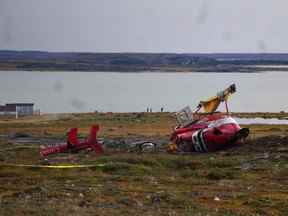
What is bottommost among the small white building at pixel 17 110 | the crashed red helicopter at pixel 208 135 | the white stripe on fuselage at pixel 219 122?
the small white building at pixel 17 110

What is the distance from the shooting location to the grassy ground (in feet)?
56.5

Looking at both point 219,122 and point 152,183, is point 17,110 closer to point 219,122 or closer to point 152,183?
point 219,122

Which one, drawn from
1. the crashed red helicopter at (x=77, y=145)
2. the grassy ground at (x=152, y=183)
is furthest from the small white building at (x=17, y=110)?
the crashed red helicopter at (x=77, y=145)

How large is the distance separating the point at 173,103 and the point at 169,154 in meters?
86.3

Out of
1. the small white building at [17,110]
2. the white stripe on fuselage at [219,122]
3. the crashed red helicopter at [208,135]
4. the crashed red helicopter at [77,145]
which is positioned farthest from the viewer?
the small white building at [17,110]

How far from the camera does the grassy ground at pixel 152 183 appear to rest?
17234mm

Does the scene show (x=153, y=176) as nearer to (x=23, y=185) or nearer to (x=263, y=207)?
(x=23, y=185)

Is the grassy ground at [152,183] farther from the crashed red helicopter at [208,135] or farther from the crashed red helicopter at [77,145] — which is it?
the crashed red helicopter at [208,135]

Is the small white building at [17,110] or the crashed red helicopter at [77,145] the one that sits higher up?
the crashed red helicopter at [77,145]

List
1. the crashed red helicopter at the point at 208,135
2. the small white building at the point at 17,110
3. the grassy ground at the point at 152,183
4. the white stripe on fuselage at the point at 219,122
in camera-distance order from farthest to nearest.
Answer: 1. the small white building at the point at 17,110
2. the white stripe on fuselage at the point at 219,122
3. the crashed red helicopter at the point at 208,135
4. the grassy ground at the point at 152,183

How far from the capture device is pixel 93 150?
31.4 metres

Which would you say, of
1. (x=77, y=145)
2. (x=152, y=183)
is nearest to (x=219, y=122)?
(x=77, y=145)

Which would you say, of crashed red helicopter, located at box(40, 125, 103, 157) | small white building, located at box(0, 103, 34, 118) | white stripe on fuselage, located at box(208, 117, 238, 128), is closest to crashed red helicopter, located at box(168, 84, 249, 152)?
white stripe on fuselage, located at box(208, 117, 238, 128)

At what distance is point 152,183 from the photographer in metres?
21.9
